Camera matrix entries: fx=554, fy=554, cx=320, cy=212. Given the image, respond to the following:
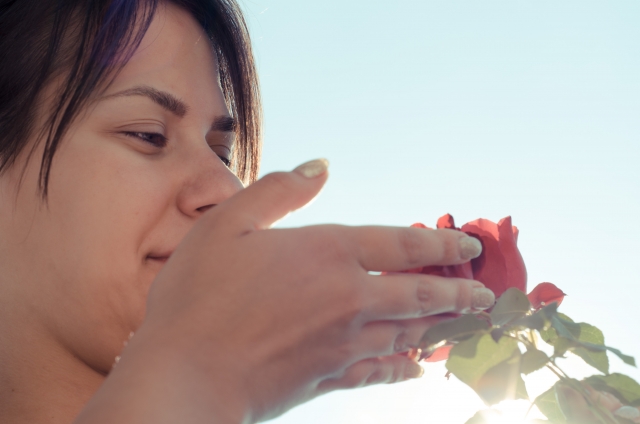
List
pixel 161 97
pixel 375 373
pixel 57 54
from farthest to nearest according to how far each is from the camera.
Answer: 1. pixel 57 54
2. pixel 161 97
3. pixel 375 373

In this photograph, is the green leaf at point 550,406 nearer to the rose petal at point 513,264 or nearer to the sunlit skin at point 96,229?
the rose petal at point 513,264

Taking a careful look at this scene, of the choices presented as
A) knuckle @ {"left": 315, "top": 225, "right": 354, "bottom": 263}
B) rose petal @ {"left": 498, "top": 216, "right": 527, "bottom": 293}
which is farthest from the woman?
rose petal @ {"left": 498, "top": 216, "right": 527, "bottom": 293}

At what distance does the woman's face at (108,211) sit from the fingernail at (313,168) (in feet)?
1.68

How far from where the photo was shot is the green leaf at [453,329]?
67 cm

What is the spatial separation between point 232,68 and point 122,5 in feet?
1.44

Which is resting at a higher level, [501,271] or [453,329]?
[501,271]

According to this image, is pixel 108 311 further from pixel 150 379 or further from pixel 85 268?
pixel 150 379

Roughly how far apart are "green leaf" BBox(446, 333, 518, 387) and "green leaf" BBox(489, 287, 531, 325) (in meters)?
0.03

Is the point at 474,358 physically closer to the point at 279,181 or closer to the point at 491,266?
the point at 491,266

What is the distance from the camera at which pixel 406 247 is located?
713 mm

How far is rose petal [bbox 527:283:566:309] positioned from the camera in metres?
0.83

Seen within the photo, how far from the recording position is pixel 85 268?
1.19 meters

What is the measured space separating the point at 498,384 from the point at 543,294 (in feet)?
0.77

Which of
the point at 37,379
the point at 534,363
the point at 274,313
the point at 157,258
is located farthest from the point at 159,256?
the point at 534,363
